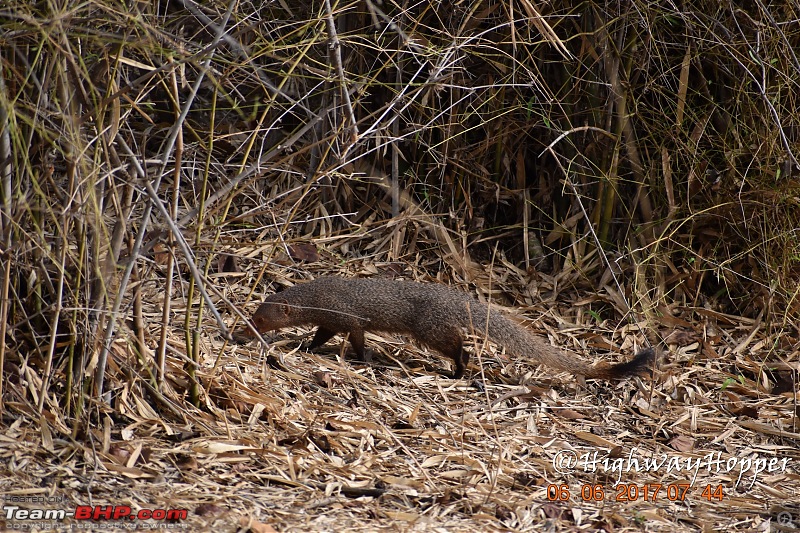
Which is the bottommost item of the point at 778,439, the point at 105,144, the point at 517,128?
the point at 778,439

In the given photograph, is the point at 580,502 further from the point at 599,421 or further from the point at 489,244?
the point at 489,244

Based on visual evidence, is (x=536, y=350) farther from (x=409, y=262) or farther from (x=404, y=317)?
(x=409, y=262)

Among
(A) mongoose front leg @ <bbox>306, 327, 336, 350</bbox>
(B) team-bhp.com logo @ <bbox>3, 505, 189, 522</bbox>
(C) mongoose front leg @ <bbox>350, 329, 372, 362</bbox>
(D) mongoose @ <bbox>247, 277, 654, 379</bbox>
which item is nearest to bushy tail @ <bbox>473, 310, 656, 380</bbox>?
(D) mongoose @ <bbox>247, 277, 654, 379</bbox>

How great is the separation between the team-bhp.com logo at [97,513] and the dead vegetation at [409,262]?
4 centimetres

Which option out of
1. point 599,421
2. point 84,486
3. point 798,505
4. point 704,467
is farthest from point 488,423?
point 84,486

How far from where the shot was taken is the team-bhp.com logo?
102 inches

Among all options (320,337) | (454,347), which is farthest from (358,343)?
(454,347)

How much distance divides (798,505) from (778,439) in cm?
75

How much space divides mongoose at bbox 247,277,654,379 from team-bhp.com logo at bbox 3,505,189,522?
6.39ft

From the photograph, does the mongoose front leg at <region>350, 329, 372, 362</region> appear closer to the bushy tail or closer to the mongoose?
the mongoose

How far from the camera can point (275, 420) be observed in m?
3.50
